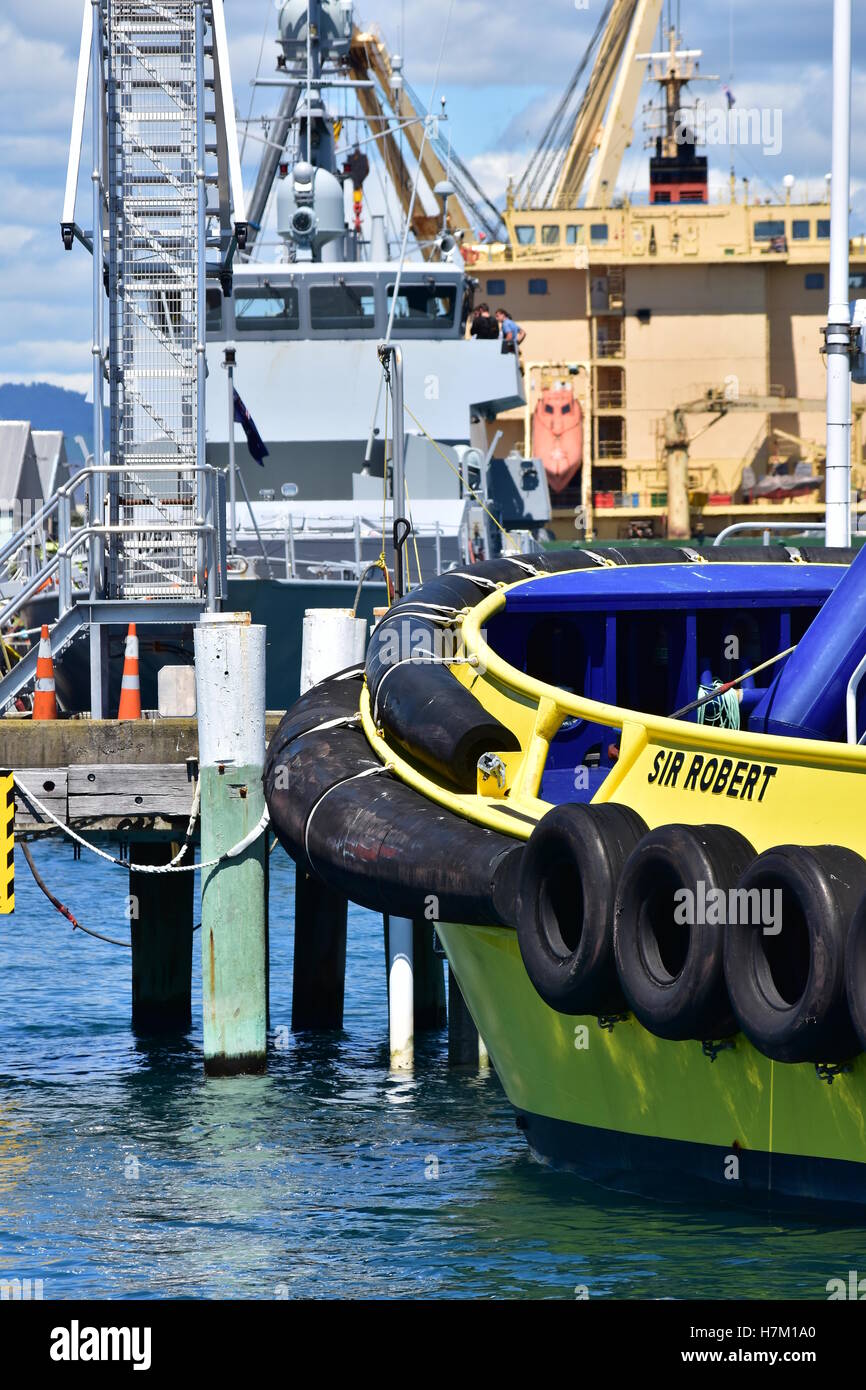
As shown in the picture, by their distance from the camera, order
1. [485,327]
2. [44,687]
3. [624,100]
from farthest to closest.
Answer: [624,100], [485,327], [44,687]

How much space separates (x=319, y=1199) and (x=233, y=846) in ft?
9.17

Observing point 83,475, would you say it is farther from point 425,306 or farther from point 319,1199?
point 425,306

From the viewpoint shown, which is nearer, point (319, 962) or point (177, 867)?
point (177, 867)

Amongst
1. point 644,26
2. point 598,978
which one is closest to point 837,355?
point 598,978

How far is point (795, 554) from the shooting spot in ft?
45.9

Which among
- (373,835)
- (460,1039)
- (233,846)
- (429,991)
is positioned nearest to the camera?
(373,835)

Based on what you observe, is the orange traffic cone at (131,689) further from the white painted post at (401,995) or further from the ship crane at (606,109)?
the ship crane at (606,109)

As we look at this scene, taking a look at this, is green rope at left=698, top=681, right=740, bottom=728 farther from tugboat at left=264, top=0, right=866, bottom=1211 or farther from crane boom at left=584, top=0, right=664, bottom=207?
crane boom at left=584, top=0, right=664, bottom=207

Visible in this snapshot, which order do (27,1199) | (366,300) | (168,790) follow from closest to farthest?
(27,1199), (168,790), (366,300)

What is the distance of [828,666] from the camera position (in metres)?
10.0

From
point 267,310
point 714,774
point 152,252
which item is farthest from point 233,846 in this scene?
point 267,310

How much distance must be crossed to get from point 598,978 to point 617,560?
18.9ft

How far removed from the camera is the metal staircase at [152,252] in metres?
17.1
